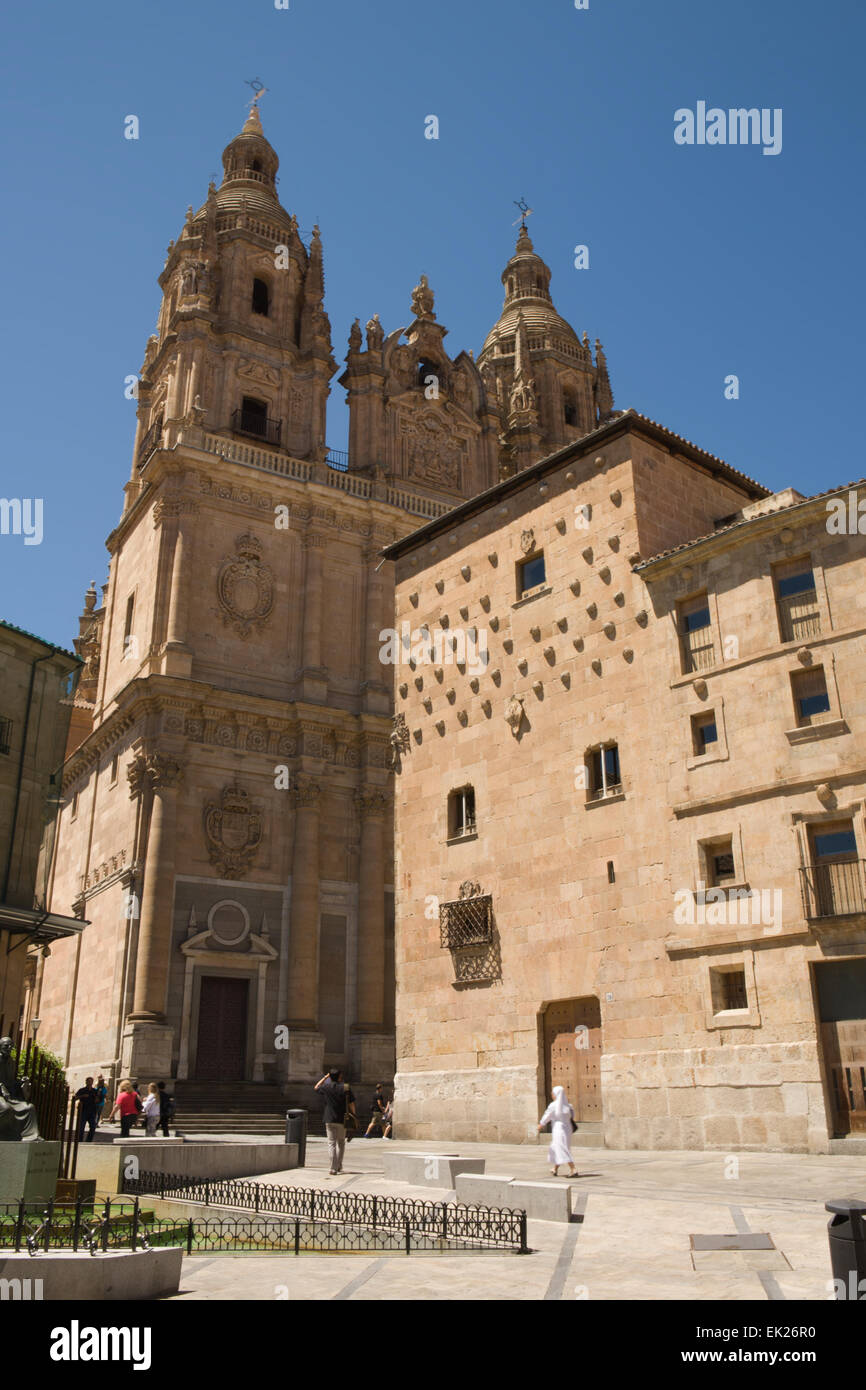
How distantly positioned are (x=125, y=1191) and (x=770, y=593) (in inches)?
612

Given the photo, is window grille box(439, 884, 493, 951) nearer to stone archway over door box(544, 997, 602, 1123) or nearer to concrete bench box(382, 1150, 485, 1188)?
stone archway over door box(544, 997, 602, 1123)

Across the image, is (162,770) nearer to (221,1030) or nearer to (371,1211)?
(221,1030)

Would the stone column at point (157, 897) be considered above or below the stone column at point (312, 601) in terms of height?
below

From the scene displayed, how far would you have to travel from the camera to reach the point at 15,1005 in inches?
1073

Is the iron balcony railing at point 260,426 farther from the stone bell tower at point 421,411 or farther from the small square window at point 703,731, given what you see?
the small square window at point 703,731

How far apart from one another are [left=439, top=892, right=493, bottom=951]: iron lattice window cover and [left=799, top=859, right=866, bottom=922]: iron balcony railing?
8.09 m

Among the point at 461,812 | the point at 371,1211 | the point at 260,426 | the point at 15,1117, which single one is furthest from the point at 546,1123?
the point at 260,426

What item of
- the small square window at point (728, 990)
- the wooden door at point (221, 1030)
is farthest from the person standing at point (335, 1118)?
the wooden door at point (221, 1030)

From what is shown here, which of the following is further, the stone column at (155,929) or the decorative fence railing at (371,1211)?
the stone column at (155,929)

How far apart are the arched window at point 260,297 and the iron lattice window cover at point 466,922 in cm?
3209

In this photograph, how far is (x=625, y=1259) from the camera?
1016cm

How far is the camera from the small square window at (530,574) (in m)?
A: 26.9
